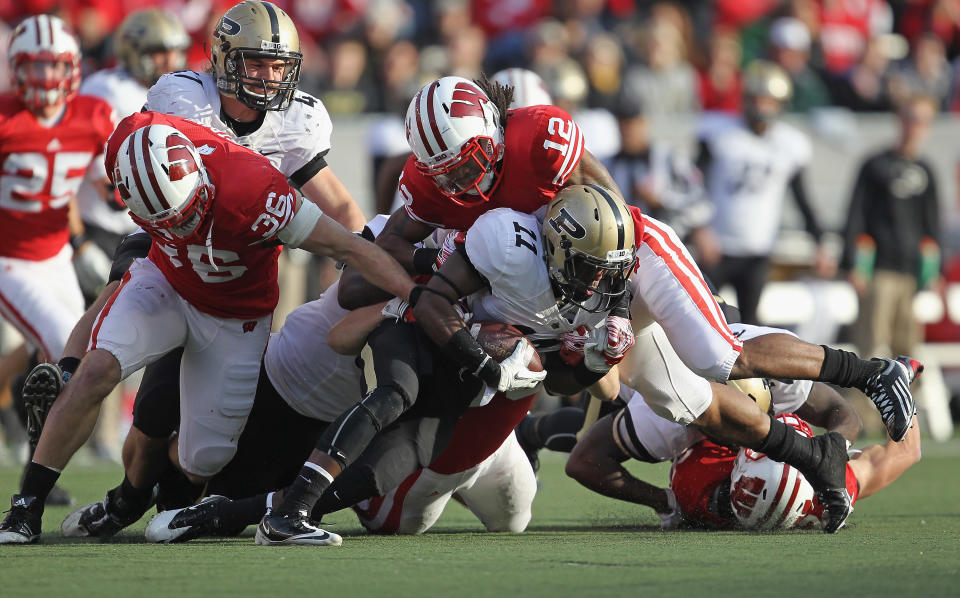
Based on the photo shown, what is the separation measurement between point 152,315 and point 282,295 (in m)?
5.15

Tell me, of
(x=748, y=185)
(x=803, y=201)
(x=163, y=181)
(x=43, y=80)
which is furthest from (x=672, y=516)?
(x=803, y=201)

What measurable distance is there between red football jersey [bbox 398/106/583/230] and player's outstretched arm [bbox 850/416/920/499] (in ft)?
5.21

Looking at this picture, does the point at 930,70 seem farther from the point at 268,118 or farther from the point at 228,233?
the point at 228,233

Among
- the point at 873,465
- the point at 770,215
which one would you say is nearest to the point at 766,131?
the point at 770,215

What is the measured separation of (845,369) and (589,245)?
122cm

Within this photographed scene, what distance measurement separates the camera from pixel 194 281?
5.00m

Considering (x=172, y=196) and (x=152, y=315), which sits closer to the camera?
(x=172, y=196)

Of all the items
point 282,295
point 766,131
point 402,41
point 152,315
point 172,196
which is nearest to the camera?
point 172,196

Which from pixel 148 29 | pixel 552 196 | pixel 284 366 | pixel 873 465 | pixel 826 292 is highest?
pixel 148 29

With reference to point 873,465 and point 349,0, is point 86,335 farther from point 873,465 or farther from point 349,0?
point 349,0

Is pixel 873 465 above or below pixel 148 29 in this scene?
below

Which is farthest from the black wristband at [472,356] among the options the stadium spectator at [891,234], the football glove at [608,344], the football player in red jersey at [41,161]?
the stadium spectator at [891,234]

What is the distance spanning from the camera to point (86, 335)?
5.39m

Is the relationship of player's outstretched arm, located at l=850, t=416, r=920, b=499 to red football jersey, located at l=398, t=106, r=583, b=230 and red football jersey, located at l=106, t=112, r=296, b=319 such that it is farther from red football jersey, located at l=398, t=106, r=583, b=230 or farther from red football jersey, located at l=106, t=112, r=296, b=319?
red football jersey, located at l=106, t=112, r=296, b=319
